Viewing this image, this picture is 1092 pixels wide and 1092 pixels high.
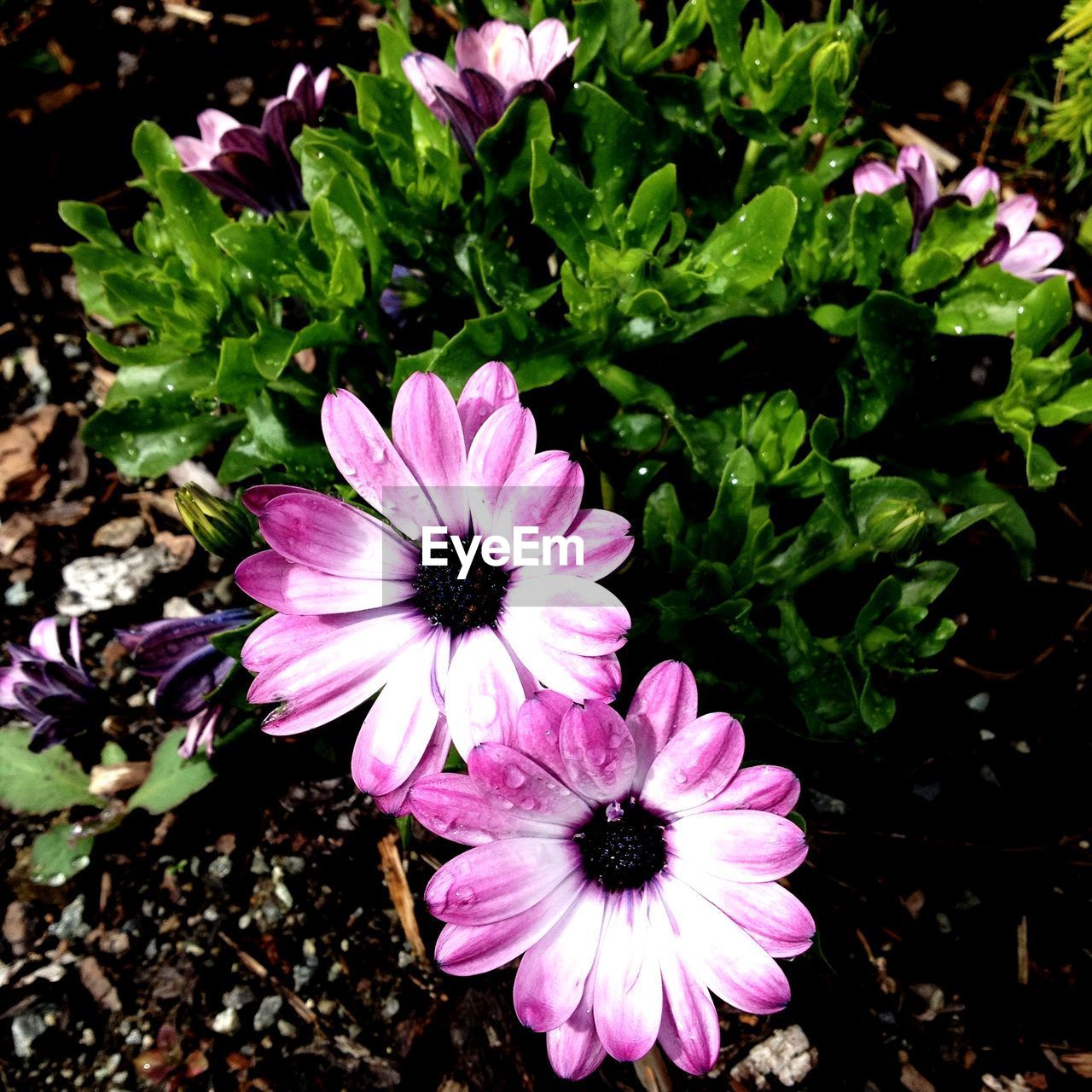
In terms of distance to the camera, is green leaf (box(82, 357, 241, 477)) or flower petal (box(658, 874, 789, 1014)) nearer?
flower petal (box(658, 874, 789, 1014))

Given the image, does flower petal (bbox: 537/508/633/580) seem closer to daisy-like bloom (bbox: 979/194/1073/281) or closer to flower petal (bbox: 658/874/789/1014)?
flower petal (bbox: 658/874/789/1014)

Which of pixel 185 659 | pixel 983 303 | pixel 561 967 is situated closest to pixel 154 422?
pixel 185 659

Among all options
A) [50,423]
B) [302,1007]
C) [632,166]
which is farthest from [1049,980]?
[50,423]

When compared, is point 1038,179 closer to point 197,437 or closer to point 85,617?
point 197,437

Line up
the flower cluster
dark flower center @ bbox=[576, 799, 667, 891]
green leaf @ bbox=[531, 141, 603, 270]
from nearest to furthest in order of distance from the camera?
dark flower center @ bbox=[576, 799, 667, 891], green leaf @ bbox=[531, 141, 603, 270], the flower cluster

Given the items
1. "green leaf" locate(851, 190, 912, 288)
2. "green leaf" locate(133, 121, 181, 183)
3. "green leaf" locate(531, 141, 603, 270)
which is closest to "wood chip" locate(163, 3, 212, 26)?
"green leaf" locate(133, 121, 181, 183)

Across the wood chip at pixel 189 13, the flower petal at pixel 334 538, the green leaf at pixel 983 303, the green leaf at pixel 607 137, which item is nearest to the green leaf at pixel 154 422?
Result: the flower petal at pixel 334 538
